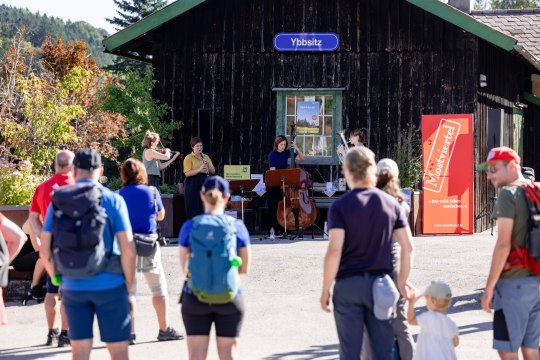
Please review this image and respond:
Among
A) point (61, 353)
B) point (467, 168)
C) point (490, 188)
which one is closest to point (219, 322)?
point (61, 353)

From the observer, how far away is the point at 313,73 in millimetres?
20812

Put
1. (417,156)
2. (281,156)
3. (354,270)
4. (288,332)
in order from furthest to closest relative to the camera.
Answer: (417,156), (281,156), (288,332), (354,270)

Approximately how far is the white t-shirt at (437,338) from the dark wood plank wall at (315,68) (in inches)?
535

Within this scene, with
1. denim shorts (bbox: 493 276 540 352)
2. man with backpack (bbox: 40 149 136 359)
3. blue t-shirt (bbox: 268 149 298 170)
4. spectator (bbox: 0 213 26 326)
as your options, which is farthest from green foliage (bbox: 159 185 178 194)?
denim shorts (bbox: 493 276 540 352)

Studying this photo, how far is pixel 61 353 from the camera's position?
924cm

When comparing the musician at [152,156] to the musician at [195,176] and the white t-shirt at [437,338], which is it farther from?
the white t-shirt at [437,338]

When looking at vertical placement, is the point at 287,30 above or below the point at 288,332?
above

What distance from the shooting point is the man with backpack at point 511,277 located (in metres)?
6.89

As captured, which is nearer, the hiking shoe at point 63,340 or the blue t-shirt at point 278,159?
the hiking shoe at point 63,340

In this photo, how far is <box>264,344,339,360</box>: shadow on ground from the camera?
898cm

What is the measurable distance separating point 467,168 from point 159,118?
642 cm

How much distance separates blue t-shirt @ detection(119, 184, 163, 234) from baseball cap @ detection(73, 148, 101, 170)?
2.04 m

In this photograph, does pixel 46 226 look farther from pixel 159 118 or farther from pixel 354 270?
pixel 159 118

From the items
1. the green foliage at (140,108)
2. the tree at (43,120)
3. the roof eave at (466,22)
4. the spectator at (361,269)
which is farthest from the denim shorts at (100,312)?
the green foliage at (140,108)
